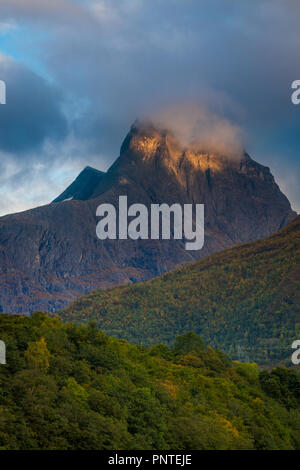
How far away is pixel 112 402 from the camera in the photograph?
368 ft

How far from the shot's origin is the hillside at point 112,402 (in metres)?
100

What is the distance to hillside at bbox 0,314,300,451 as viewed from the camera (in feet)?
329

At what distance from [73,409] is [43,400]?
13.0 ft

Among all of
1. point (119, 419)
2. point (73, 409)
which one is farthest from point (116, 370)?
point (73, 409)

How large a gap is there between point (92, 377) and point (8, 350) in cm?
1400

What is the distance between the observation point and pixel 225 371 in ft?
592

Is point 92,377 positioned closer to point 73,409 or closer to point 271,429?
point 73,409
